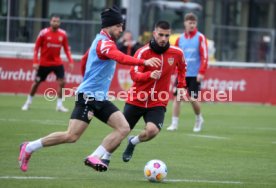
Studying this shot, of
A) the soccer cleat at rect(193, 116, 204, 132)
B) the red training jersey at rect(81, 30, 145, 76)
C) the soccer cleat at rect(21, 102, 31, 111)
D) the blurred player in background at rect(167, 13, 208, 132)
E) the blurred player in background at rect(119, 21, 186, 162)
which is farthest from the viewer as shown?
the soccer cleat at rect(21, 102, 31, 111)

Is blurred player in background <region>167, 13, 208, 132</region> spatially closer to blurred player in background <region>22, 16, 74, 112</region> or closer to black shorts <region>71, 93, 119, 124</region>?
blurred player in background <region>22, 16, 74, 112</region>

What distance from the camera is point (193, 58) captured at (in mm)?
19031

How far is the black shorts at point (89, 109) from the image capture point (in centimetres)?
1159

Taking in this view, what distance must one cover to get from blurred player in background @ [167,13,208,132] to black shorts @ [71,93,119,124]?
7.12m

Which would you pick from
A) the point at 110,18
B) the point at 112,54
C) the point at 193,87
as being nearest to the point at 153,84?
the point at 110,18

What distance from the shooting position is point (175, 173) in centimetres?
1223

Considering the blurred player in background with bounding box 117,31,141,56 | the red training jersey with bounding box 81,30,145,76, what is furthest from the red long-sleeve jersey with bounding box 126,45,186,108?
the blurred player in background with bounding box 117,31,141,56

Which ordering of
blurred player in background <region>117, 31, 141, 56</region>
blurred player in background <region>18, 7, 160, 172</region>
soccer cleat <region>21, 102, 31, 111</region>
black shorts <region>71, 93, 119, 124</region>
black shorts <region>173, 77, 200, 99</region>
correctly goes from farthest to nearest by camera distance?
blurred player in background <region>117, 31, 141, 56</region>, soccer cleat <region>21, 102, 31, 111</region>, black shorts <region>173, 77, 200, 99</region>, black shorts <region>71, 93, 119, 124</region>, blurred player in background <region>18, 7, 160, 172</region>

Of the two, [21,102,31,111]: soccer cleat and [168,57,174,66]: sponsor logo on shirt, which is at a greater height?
[168,57,174,66]: sponsor logo on shirt

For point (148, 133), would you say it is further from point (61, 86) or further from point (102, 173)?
point (61, 86)

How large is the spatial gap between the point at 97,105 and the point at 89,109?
0.12 meters

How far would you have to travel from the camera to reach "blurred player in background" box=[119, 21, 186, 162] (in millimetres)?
13117

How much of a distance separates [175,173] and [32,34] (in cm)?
2086

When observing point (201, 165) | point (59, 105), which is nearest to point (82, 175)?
point (201, 165)
